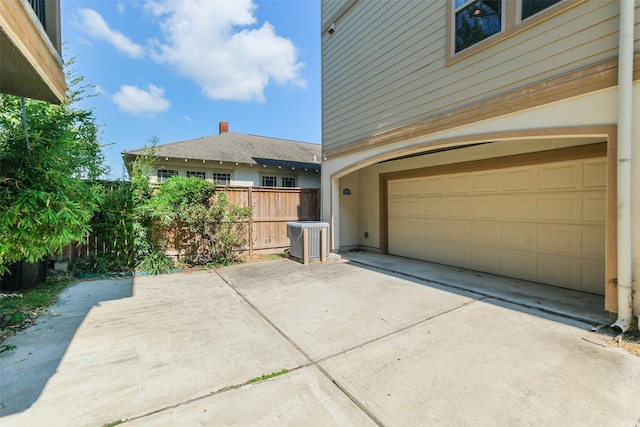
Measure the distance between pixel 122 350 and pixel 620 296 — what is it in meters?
5.25

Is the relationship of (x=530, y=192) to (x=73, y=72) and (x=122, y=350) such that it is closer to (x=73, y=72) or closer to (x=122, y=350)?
(x=122, y=350)

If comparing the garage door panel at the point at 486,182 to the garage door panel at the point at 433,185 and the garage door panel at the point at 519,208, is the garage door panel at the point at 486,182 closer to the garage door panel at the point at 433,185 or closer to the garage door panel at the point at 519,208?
the garage door panel at the point at 519,208

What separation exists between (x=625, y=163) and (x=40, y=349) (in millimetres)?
6270

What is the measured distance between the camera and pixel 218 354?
8.73 feet

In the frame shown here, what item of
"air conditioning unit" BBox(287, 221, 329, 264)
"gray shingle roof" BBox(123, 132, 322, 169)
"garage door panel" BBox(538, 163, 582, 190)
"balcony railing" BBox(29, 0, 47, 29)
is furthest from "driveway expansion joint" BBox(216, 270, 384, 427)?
"gray shingle roof" BBox(123, 132, 322, 169)

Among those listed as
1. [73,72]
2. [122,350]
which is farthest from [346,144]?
[73,72]

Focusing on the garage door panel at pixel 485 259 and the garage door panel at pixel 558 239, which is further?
the garage door panel at pixel 485 259

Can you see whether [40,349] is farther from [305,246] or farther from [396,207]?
[396,207]

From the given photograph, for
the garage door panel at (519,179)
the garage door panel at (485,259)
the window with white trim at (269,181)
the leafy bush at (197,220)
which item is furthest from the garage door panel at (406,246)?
the window with white trim at (269,181)

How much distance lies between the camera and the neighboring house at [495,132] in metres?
3.00

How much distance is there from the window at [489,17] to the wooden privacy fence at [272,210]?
5.31 m

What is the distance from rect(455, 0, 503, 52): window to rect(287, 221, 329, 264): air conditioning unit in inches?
179

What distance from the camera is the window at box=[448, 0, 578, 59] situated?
3648mm

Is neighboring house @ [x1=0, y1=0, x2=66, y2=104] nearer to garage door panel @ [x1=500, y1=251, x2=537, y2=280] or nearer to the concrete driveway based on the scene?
the concrete driveway
